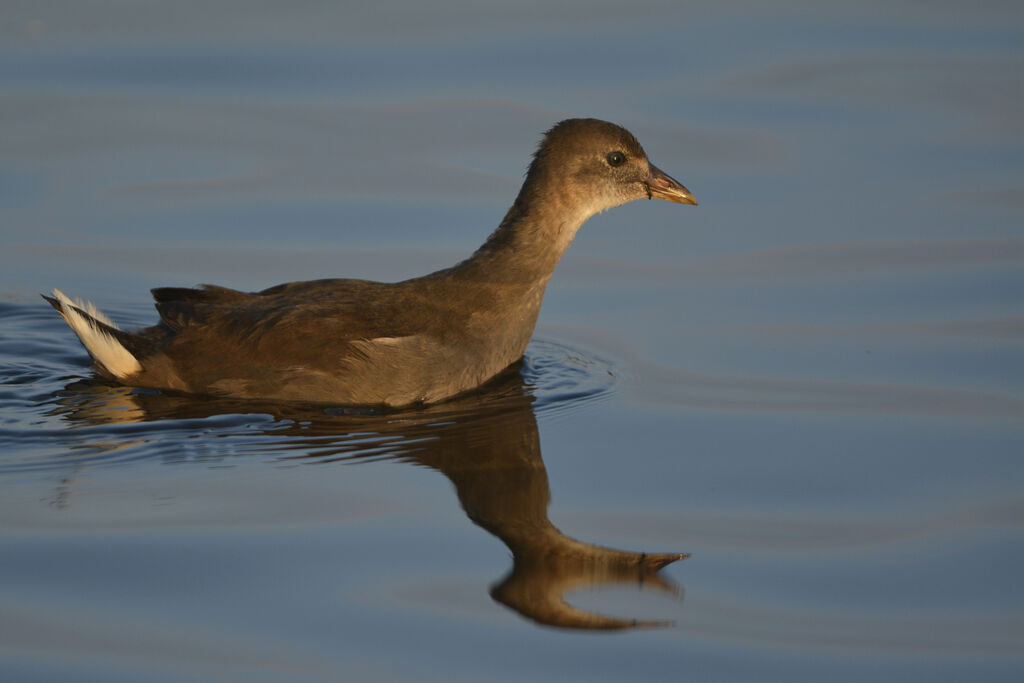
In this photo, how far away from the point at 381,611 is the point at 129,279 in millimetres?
5022

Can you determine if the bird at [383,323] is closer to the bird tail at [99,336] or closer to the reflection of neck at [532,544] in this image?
the bird tail at [99,336]

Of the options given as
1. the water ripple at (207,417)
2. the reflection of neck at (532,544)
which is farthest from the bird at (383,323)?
the reflection of neck at (532,544)

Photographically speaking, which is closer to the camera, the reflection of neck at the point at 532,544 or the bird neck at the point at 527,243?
the reflection of neck at the point at 532,544

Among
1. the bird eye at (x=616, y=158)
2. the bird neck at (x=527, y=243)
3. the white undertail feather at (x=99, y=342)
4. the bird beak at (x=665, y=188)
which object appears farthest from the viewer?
the bird beak at (x=665, y=188)

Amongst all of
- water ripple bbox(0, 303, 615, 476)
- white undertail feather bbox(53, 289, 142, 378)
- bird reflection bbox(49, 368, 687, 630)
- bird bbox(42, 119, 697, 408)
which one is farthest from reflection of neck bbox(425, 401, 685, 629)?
white undertail feather bbox(53, 289, 142, 378)

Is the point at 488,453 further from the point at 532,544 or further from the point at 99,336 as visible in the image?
the point at 99,336

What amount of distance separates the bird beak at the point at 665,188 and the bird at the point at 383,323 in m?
0.19

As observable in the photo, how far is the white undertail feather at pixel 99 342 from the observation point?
756 cm

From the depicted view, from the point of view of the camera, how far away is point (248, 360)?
7562 millimetres

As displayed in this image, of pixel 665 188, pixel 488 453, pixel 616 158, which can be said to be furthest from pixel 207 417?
pixel 665 188

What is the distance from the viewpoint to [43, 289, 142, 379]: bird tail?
7.57 meters

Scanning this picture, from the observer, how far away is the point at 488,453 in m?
6.80

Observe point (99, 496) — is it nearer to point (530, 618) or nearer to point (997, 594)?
point (530, 618)

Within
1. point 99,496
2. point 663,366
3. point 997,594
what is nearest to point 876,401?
point 663,366
